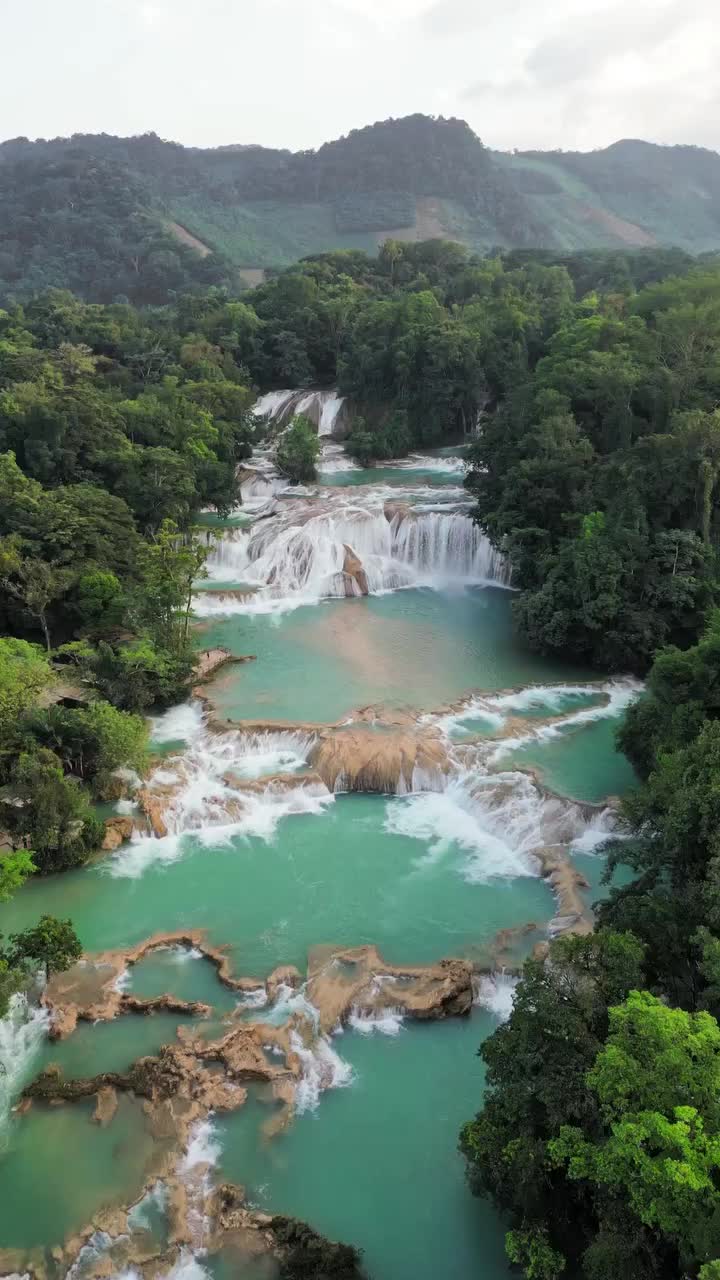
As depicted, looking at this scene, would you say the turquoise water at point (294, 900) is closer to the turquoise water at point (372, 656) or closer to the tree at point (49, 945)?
the tree at point (49, 945)

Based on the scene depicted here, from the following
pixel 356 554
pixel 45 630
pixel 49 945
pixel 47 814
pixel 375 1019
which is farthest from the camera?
pixel 356 554

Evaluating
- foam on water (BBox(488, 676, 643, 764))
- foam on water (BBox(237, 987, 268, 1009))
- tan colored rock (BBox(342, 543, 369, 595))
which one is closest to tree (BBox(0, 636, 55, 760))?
foam on water (BBox(237, 987, 268, 1009))

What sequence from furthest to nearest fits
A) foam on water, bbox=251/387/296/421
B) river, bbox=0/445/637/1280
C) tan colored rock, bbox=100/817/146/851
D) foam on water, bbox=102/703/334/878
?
foam on water, bbox=251/387/296/421 < foam on water, bbox=102/703/334/878 < tan colored rock, bbox=100/817/146/851 < river, bbox=0/445/637/1280

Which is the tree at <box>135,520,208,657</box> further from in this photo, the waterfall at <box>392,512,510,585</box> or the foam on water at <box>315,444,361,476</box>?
the foam on water at <box>315,444,361,476</box>

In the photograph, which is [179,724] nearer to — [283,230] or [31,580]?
[31,580]

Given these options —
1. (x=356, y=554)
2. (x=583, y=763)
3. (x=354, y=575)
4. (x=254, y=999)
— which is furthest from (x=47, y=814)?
(x=356, y=554)

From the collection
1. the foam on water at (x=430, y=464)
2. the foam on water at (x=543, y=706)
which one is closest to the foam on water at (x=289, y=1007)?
the foam on water at (x=543, y=706)
